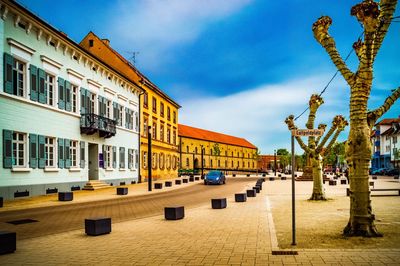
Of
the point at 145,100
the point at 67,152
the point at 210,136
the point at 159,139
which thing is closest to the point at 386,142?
the point at 210,136

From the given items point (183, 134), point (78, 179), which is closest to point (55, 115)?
point (78, 179)

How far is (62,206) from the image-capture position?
1822 cm

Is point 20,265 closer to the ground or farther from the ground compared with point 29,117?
closer to the ground

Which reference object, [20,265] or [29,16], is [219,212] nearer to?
[20,265]

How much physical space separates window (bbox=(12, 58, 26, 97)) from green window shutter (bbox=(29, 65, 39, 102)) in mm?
476

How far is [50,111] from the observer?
2412 centimetres

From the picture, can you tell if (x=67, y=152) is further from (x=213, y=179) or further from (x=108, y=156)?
(x=213, y=179)

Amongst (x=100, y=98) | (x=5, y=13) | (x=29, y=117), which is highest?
(x=5, y=13)

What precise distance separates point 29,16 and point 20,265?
1815 centimetres

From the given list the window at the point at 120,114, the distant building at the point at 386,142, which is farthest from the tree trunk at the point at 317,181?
the distant building at the point at 386,142

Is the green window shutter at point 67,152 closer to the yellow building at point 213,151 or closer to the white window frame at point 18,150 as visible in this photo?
the white window frame at point 18,150

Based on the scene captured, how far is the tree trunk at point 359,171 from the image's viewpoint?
361 inches

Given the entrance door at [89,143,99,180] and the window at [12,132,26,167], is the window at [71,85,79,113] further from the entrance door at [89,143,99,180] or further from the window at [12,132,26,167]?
the window at [12,132,26,167]

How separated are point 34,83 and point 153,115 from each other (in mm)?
25307
